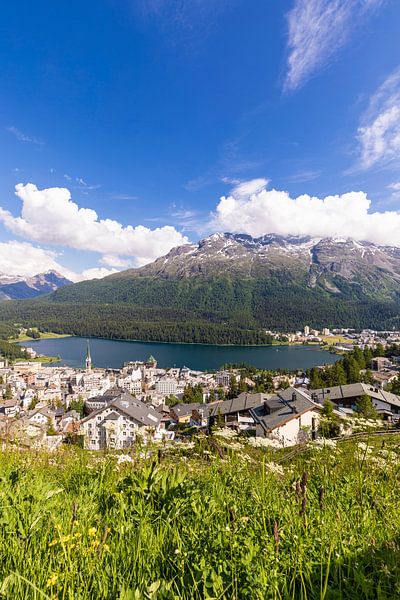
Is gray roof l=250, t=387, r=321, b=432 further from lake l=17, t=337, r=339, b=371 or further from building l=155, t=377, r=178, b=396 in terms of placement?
lake l=17, t=337, r=339, b=371

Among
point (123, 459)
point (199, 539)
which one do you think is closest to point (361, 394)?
point (123, 459)

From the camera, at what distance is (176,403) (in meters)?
66.8

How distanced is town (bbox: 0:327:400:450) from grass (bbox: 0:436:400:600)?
97cm

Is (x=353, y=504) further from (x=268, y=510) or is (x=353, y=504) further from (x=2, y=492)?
(x=2, y=492)

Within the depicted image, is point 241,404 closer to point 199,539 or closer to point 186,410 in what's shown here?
point 186,410

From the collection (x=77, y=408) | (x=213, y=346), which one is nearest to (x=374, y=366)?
(x=77, y=408)

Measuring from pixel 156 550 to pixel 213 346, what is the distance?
7025 inches

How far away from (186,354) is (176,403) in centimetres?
9156

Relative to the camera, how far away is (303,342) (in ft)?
626

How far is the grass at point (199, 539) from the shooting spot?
1491 millimetres

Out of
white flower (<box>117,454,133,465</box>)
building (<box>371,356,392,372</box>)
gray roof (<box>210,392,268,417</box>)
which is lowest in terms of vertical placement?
building (<box>371,356,392,372</box>)

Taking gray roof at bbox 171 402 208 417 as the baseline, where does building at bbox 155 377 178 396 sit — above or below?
below

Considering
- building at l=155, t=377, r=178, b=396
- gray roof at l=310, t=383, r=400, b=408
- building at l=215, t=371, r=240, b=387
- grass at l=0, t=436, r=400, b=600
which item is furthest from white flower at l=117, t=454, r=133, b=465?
building at l=155, t=377, r=178, b=396

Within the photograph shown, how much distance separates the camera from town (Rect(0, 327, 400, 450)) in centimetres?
563
